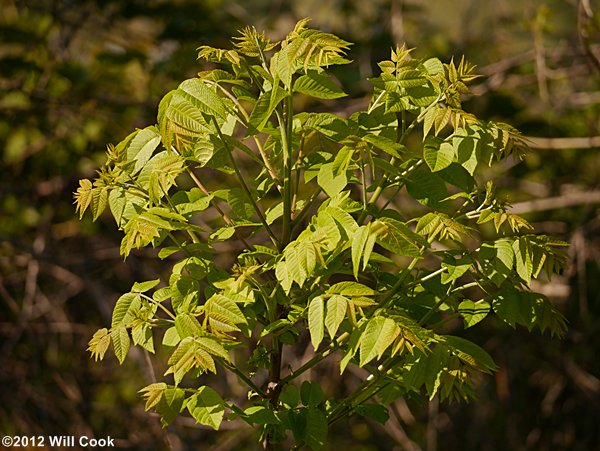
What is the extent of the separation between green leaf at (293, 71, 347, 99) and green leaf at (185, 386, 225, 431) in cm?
46

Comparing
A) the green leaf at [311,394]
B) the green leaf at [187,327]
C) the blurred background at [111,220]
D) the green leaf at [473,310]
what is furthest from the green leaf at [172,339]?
the blurred background at [111,220]

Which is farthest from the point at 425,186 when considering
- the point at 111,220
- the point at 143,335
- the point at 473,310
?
the point at 111,220

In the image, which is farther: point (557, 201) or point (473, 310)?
point (557, 201)

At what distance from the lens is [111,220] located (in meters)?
4.04

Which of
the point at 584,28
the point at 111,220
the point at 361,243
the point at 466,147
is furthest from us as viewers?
the point at 111,220

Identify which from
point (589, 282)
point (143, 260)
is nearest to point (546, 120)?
point (589, 282)

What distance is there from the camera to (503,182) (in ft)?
12.6

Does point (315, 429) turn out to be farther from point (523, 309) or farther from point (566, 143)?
point (566, 143)

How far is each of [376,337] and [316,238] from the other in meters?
0.16

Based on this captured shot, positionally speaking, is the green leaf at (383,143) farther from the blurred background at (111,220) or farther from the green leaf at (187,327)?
the blurred background at (111,220)

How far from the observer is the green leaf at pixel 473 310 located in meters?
1.26

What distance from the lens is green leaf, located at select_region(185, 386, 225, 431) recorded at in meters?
1.17

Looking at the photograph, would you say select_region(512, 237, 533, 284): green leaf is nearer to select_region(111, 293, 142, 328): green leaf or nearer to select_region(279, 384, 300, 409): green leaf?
select_region(279, 384, 300, 409): green leaf
